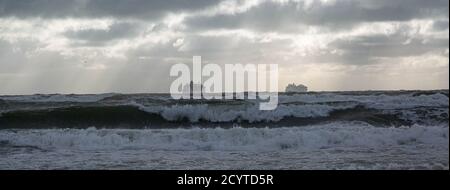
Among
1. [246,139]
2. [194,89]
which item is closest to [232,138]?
[246,139]

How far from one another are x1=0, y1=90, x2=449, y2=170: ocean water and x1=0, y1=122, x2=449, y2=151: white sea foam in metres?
0.02

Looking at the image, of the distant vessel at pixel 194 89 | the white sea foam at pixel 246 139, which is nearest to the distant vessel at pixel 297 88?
the distant vessel at pixel 194 89

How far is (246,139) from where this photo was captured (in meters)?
14.9

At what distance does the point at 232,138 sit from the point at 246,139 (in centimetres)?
42

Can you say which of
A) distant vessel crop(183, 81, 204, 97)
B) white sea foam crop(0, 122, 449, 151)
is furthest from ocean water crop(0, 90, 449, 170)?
distant vessel crop(183, 81, 204, 97)

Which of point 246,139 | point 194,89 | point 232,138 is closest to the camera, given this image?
point 246,139

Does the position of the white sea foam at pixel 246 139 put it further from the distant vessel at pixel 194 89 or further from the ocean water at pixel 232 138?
the distant vessel at pixel 194 89

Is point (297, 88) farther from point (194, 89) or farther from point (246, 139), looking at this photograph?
point (246, 139)

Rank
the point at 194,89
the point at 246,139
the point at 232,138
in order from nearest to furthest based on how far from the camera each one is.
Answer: the point at 246,139 → the point at 232,138 → the point at 194,89

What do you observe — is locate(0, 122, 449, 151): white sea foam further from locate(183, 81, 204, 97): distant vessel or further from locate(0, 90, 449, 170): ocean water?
locate(183, 81, 204, 97): distant vessel

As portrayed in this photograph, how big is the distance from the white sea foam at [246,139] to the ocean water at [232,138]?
25 mm

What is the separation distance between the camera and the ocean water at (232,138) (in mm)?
11047

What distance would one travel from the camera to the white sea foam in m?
13.9
